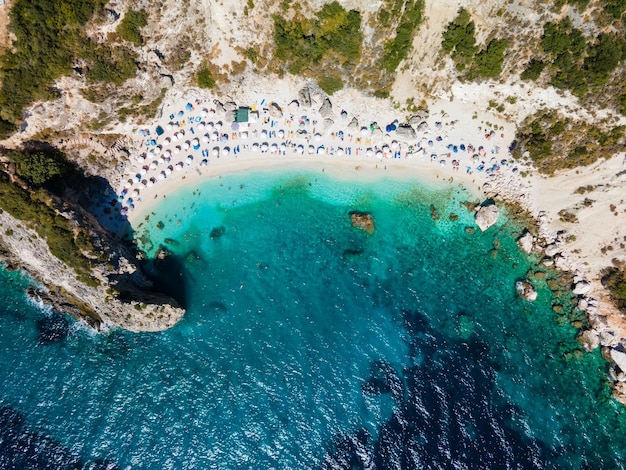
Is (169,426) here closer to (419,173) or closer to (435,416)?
(435,416)

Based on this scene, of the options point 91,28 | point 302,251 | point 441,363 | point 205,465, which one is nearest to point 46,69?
point 91,28

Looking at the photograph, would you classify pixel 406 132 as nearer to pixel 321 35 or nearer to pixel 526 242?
pixel 321 35

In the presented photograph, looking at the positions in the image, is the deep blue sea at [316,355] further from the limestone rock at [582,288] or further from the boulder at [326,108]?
the boulder at [326,108]

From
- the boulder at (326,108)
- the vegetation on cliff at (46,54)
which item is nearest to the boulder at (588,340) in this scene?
the boulder at (326,108)

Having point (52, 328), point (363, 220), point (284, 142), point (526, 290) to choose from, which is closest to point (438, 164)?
point (363, 220)

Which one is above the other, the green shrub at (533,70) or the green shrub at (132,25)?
the green shrub at (533,70)
